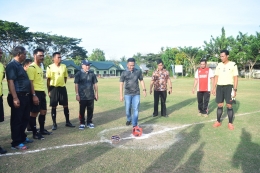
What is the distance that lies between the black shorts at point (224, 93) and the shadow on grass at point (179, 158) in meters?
1.70

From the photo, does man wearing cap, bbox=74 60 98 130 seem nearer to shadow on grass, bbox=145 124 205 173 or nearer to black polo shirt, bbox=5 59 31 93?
black polo shirt, bbox=5 59 31 93

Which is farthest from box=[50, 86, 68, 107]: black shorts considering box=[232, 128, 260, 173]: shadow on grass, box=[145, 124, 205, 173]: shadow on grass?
box=[232, 128, 260, 173]: shadow on grass

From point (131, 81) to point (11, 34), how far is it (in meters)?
45.4

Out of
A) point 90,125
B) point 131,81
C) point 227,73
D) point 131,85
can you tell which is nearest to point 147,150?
point 131,85

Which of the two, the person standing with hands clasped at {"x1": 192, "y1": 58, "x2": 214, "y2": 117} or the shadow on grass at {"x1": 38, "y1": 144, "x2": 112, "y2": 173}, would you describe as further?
the person standing with hands clasped at {"x1": 192, "y1": 58, "x2": 214, "y2": 117}

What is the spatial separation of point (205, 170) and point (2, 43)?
5013 cm

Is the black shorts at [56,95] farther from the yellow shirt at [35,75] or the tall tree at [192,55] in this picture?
the tall tree at [192,55]

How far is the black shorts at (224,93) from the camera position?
20.6 ft

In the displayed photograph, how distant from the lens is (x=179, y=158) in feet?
13.5

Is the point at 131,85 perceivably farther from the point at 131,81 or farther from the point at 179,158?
the point at 179,158

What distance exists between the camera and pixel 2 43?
145 feet

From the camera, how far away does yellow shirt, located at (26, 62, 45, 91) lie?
5375 millimetres

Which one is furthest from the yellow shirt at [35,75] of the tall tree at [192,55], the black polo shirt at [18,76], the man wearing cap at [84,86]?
the tall tree at [192,55]

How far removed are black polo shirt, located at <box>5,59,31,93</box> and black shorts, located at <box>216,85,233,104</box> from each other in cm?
524
